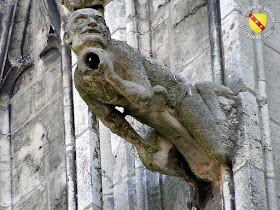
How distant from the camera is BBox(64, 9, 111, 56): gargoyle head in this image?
664cm

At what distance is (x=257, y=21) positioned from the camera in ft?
24.2

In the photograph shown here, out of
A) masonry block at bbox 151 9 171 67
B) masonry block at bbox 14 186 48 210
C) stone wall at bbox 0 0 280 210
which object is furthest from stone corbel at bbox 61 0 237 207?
masonry block at bbox 14 186 48 210

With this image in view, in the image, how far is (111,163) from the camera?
7695mm

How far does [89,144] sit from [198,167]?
35.9 inches

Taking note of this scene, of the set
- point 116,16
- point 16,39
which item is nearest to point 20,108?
point 16,39

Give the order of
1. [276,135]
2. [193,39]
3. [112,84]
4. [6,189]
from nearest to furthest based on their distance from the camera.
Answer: [112,84], [276,135], [193,39], [6,189]

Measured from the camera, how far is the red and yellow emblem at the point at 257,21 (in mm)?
7320

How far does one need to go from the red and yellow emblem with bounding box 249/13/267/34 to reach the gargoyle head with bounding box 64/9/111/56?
95cm

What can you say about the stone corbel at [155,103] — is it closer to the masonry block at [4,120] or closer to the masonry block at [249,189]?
the masonry block at [249,189]

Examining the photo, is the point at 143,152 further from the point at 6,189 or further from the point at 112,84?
the point at 6,189

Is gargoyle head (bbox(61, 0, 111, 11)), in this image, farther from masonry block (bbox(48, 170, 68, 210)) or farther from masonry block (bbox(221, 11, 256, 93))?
masonry block (bbox(48, 170, 68, 210))

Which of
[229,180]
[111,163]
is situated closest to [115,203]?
[111,163]

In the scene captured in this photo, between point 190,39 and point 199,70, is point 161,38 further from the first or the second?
point 199,70

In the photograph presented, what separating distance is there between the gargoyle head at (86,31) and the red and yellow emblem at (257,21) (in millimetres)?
955
